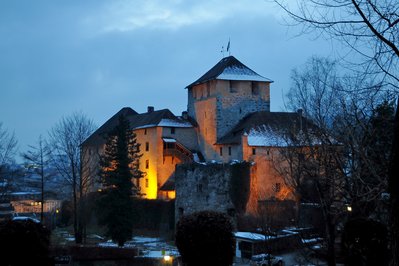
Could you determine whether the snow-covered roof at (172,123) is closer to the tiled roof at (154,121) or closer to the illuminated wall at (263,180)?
the tiled roof at (154,121)

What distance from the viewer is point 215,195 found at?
3819 cm

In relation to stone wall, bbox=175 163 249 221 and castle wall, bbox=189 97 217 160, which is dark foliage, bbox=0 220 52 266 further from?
castle wall, bbox=189 97 217 160

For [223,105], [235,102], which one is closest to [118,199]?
[223,105]

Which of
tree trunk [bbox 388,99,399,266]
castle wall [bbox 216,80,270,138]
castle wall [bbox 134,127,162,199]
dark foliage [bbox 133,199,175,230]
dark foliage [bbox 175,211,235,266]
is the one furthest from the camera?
castle wall [bbox 134,127,162,199]

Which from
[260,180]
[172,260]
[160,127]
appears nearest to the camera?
[172,260]

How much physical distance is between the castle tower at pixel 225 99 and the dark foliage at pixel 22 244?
35.2 m

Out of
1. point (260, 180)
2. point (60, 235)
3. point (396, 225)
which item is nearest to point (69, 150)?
point (60, 235)

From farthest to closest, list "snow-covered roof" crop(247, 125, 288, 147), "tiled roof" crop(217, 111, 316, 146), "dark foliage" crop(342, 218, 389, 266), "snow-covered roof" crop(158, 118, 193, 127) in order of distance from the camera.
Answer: "snow-covered roof" crop(158, 118, 193, 127), "tiled roof" crop(217, 111, 316, 146), "snow-covered roof" crop(247, 125, 288, 147), "dark foliage" crop(342, 218, 389, 266)

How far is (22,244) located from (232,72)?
39.0 metres

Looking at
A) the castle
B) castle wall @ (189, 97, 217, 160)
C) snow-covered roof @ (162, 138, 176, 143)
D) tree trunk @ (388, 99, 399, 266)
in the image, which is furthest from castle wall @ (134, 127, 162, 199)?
tree trunk @ (388, 99, 399, 266)

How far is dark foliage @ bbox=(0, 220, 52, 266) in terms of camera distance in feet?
35.1

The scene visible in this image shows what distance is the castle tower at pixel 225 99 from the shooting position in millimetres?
47250

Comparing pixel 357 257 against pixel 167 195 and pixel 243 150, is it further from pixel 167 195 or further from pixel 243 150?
pixel 167 195

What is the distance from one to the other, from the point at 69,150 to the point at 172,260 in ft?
52.9
